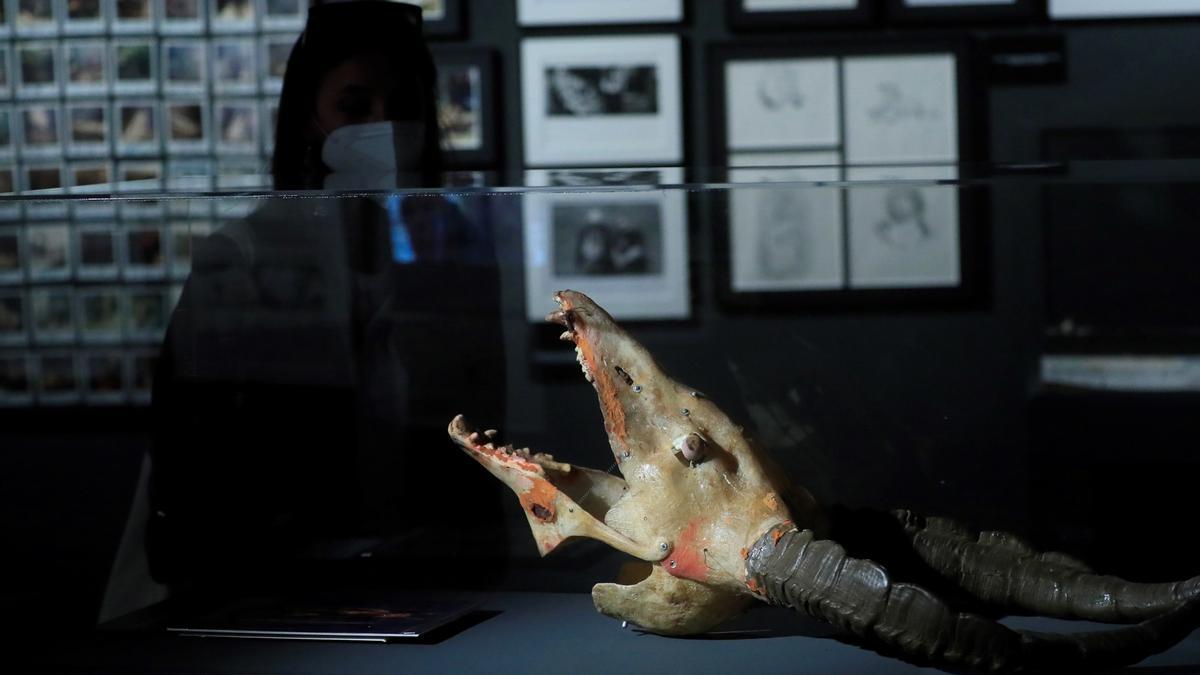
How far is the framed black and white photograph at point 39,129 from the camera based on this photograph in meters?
2.26

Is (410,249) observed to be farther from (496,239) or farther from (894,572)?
→ (894,572)

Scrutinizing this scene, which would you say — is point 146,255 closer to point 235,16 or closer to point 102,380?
point 102,380

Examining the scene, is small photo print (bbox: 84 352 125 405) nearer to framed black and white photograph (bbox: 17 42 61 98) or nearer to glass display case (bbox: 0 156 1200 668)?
glass display case (bbox: 0 156 1200 668)

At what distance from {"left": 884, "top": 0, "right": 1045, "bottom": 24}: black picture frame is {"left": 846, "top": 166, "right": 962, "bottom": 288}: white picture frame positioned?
0.30m

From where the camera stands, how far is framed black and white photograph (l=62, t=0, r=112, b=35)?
2.30 metres

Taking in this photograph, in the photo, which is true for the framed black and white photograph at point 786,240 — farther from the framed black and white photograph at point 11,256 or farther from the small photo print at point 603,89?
the framed black and white photograph at point 11,256

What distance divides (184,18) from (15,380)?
0.75 m

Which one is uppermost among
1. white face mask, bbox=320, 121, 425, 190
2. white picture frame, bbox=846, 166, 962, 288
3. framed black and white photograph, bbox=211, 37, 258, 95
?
framed black and white photograph, bbox=211, 37, 258, 95

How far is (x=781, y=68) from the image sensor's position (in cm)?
216

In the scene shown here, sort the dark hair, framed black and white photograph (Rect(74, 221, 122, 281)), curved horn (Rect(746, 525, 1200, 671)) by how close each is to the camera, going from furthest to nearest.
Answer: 1. framed black and white photograph (Rect(74, 221, 122, 281))
2. the dark hair
3. curved horn (Rect(746, 525, 1200, 671))

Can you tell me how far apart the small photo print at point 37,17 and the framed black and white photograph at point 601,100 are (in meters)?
0.82

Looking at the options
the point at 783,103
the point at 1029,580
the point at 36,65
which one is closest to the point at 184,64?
the point at 36,65

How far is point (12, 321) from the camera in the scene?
1872mm

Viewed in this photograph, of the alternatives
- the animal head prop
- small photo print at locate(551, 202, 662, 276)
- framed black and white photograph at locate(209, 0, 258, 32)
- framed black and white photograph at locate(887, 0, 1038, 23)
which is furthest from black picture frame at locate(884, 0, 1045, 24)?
framed black and white photograph at locate(209, 0, 258, 32)
